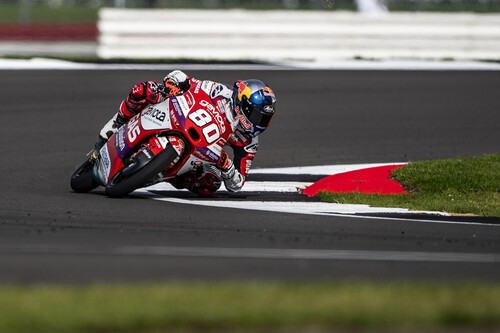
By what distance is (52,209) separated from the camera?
34.9ft

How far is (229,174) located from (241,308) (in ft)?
17.4

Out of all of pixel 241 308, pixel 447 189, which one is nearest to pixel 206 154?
pixel 447 189

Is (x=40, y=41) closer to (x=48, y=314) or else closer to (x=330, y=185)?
(x=330, y=185)

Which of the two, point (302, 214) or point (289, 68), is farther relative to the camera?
point (289, 68)

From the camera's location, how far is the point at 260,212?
36.2 ft

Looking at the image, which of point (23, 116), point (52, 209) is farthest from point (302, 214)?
point (23, 116)

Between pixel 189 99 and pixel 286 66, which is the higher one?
pixel 189 99

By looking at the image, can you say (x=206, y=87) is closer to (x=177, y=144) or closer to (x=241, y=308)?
(x=177, y=144)

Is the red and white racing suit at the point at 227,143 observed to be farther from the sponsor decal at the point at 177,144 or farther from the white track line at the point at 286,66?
the white track line at the point at 286,66

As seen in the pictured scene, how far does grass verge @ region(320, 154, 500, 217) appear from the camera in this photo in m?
11.7

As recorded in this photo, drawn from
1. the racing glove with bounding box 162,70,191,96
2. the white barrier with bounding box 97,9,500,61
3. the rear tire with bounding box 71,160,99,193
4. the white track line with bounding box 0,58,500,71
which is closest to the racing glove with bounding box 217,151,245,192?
the racing glove with bounding box 162,70,191,96

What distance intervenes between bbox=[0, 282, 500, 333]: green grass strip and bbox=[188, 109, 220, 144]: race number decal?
4478mm

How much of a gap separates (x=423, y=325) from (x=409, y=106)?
42.4 feet

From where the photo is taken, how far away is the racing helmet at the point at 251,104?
459 inches
